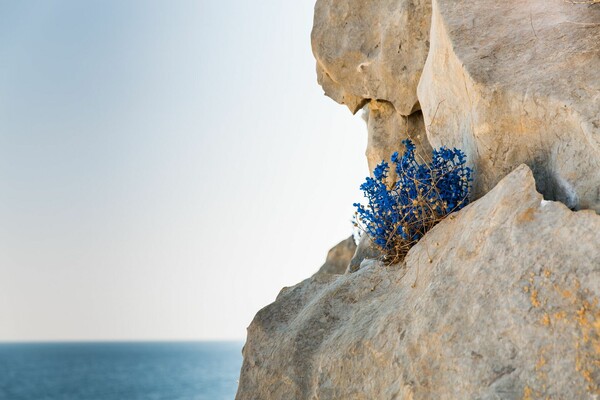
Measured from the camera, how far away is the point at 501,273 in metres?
4.29

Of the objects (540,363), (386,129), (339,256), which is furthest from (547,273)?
(339,256)

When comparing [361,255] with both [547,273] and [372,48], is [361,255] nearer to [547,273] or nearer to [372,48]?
[372,48]

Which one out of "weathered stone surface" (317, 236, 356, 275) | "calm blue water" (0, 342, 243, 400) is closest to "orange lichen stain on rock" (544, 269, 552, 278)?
"weathered stone surface" (317, 236, 356, 275)

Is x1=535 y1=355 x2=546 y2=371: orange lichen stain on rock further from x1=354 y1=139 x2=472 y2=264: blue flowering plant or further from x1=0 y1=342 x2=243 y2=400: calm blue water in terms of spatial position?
x1=0 y1=342 x2=243 y2=400: calm blue water

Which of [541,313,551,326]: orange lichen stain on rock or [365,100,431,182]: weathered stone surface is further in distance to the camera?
[365,100,431,182]: weathered stone surface

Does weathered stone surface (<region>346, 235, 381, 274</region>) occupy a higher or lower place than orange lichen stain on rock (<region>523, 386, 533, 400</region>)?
higher

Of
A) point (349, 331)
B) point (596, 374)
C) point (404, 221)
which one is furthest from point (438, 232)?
point (596, 374)

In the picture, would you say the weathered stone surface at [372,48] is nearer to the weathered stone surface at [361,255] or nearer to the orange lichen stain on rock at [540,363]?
the weathered stone surface at [361,255]

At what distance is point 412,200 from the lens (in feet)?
19.0

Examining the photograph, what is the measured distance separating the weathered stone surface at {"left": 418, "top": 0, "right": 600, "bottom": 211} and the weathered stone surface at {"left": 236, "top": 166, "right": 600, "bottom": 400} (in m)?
0.57

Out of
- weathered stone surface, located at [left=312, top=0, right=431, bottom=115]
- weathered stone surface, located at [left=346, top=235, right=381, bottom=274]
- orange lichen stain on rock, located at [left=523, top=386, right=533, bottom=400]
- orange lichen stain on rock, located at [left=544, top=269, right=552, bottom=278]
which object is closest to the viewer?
orange lichen stain on rock, located at [left=523, top=386, right=533, bottom=400]

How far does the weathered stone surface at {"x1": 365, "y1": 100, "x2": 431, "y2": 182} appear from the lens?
377 inches

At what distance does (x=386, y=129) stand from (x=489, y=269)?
234 inches

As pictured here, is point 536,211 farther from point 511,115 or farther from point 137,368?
point 137,368
